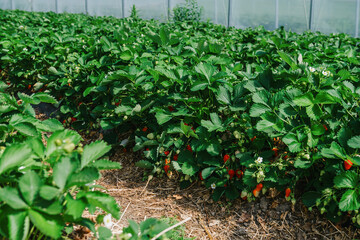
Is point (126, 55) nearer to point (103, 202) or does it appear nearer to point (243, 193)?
point (243, 193)

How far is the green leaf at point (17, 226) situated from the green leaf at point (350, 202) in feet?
3.72

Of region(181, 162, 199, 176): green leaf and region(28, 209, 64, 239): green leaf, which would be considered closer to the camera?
region(28, 209, 64, 239): green leaf

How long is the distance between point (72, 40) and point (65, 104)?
696mm

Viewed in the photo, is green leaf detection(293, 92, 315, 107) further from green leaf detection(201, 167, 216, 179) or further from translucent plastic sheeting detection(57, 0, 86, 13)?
translucent plastic sheeting detection(57, 0, 86, 13)

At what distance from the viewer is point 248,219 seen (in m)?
1.86

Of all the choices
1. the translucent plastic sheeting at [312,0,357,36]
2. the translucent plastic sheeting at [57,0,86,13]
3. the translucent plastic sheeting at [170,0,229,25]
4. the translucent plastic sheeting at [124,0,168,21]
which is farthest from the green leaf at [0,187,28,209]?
the translucent plastic sheeting at [57,0,86,13]

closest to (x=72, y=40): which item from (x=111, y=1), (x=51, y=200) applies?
(x=51, y=200)

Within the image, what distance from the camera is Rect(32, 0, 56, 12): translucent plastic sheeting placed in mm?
13107

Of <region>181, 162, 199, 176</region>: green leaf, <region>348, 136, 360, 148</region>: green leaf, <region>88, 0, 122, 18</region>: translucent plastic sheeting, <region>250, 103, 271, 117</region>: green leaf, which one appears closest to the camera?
<region>348, 136, 360, 148</region>: green leaf

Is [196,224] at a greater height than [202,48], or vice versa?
[202,48]

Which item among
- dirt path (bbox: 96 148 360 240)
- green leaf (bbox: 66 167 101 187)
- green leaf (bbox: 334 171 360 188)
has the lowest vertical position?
dirt path (bbox: 96 148 360 240)

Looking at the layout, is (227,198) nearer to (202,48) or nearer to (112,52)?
(202,48)

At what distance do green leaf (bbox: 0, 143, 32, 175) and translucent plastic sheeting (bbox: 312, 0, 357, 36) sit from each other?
8.26 meters

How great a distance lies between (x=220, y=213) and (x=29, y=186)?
1206mm
